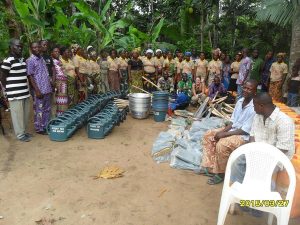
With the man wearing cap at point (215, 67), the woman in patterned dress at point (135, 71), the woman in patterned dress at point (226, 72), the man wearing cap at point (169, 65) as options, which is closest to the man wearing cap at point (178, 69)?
the man wearing cap at point (169, 65)

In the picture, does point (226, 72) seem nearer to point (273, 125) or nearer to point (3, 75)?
point (3, 75)

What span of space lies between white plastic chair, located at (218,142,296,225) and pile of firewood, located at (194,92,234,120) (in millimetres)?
4014

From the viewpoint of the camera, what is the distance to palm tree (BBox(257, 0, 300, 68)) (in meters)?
6.62

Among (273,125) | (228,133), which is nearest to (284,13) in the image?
(228,133)

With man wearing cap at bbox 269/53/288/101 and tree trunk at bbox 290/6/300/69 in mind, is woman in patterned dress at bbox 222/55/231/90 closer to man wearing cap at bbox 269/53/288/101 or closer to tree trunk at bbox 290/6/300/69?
man wearing cap at bbox 269/53/288/101

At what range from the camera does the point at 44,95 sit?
19.5 ft

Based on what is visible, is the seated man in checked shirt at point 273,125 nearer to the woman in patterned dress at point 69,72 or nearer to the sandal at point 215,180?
the sandal at point 215,180

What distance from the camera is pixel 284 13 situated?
6703mm

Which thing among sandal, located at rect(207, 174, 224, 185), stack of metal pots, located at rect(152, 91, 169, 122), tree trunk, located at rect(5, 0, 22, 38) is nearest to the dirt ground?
sandal, located at rect(207, 174, 224, 185)

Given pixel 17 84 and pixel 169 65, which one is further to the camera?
pixel 169 65

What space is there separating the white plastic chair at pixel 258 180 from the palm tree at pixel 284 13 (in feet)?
15.0

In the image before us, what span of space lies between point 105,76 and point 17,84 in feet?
16.4

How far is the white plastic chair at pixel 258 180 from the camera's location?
271cm

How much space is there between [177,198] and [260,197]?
124 cm
